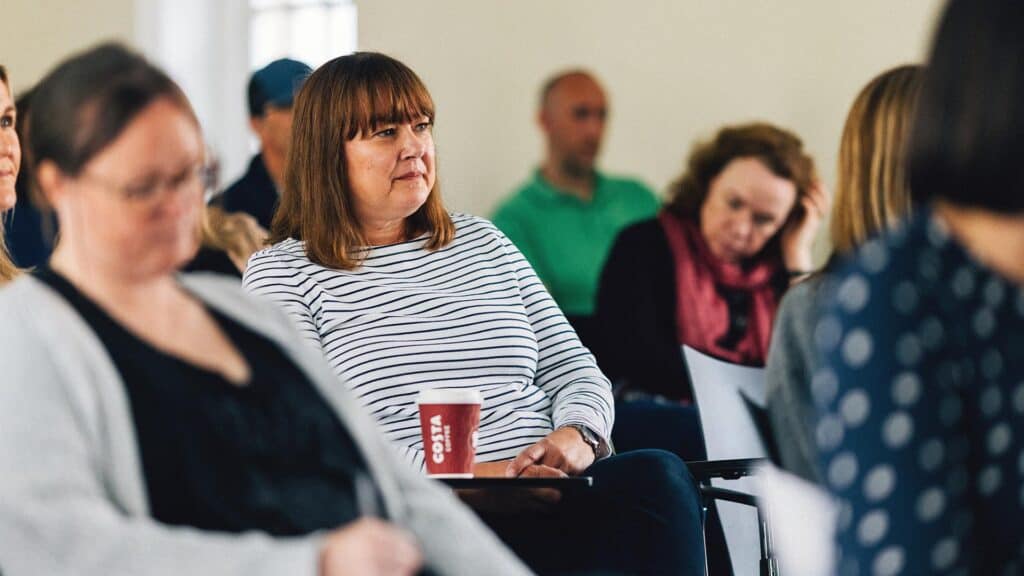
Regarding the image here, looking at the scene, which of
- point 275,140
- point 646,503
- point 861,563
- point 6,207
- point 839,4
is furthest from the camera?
point 839,4

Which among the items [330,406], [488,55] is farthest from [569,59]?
[330,406]

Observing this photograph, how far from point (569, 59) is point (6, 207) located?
10.1 ft

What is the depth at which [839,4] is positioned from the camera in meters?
4.83

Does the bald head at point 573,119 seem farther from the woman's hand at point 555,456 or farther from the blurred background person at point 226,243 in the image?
the woman's hand at point 555,456

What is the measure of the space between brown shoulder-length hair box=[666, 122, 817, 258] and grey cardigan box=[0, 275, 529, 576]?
3051 mm

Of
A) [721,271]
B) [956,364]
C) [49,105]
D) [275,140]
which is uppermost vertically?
[49,105]

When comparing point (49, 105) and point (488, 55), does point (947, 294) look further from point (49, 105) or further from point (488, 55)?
point (488, 55)

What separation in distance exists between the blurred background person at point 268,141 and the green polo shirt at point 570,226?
1.08 m

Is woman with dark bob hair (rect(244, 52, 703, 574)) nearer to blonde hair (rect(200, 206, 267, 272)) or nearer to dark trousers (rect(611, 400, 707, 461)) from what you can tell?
dark trousers (rect(611, 400, 707, 461))

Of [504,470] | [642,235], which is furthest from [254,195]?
[504,470]

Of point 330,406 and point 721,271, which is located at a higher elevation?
point 330,406

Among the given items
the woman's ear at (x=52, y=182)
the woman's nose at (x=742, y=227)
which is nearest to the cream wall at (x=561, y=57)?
the woman's nose at (x=742, y=227)

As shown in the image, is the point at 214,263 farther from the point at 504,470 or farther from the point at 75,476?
the point at 75,476

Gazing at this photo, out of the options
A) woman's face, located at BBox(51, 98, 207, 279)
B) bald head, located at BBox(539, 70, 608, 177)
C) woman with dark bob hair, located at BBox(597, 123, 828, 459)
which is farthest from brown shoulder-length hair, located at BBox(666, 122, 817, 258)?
woman's face, located at BBox(51, 98, 207, 279)
